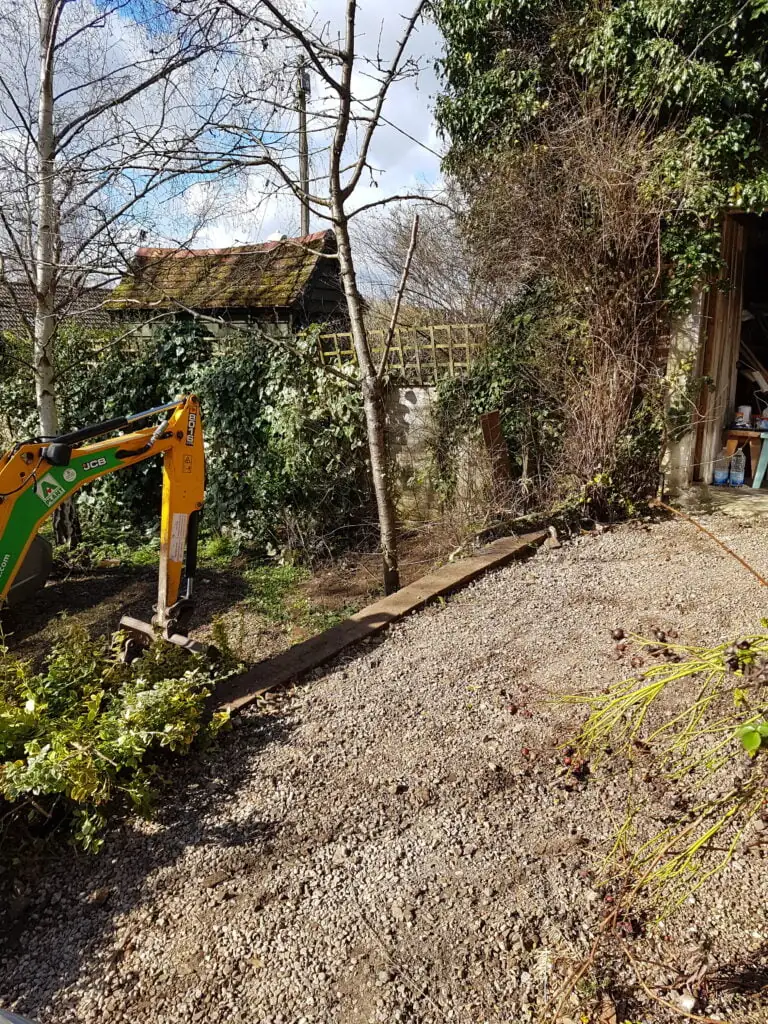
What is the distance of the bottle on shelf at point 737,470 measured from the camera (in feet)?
23.9

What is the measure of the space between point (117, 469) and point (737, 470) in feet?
20.3

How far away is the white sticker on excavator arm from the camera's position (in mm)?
4172

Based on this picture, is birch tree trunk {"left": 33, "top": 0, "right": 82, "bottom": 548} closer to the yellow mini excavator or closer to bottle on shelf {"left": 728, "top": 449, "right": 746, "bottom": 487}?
the yellow mini excavator

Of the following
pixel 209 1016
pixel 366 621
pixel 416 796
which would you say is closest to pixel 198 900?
pixel 209 1016

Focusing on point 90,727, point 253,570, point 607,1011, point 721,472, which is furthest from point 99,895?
point 721,472

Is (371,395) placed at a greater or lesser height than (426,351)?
lesser

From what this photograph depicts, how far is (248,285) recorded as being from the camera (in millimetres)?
10016

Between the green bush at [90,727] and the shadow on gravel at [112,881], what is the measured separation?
131 mm

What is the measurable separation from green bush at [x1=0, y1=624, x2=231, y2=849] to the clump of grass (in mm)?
1810

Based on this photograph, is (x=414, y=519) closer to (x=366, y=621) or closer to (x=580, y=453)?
(x=580, y=453)

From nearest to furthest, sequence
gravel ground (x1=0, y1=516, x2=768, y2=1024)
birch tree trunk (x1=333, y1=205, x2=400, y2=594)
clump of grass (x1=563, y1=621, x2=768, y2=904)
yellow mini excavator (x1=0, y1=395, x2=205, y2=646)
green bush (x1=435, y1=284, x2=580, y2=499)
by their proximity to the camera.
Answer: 1. clump of grass (x1=563, y1=621, x2=768, y2=904)
2. gravel ground (x1=0, y1=516, x2=768, y2=1024)
3. yellow mini excavator (x1=0, y1=395, x2=205, y2=646)
4. birch tree trunk (x1=333, y1=205, x2=400, y2=594)
5. green bush (x1=435, y1=284, x2=580, y2=499)

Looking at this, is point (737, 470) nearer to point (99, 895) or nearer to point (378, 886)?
point (378, 886)

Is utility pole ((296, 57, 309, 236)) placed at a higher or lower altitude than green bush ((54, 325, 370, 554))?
higher

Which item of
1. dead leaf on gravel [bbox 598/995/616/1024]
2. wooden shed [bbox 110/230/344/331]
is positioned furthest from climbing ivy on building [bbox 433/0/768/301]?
dead leaf on gravel [bbox 598/995/616/1024]
